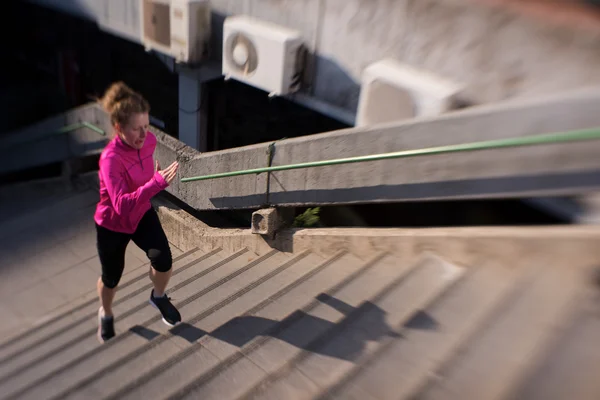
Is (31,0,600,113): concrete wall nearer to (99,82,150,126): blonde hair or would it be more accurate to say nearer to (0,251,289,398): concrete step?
(0,251,289,398): concrete step

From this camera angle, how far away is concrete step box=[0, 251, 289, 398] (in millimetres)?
3213

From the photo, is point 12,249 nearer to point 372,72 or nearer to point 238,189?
point 238,189

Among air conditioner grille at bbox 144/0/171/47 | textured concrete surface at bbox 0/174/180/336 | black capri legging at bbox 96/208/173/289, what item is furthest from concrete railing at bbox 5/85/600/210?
air conditioner grille at bbox 144/0/171/47

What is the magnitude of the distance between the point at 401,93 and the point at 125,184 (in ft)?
8.91

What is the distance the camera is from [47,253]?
5.79 m

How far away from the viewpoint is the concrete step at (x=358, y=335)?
2.62 m

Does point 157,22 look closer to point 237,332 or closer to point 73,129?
point 73,129

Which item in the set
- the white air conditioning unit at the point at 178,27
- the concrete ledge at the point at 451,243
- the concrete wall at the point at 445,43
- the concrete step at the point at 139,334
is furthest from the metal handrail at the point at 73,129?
the concrete step at the point at 139,334

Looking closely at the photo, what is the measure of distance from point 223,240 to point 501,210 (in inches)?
108

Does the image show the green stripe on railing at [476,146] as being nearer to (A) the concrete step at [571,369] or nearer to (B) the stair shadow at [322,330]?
(A) the concrete step at [571,369]

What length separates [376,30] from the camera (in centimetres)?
528

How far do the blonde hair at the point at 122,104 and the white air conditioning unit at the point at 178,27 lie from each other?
3.90m

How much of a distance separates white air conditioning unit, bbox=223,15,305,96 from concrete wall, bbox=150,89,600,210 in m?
1.47

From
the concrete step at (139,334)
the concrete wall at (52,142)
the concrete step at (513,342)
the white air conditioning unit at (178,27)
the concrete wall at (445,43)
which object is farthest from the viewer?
the concrete wall at (52,142)
